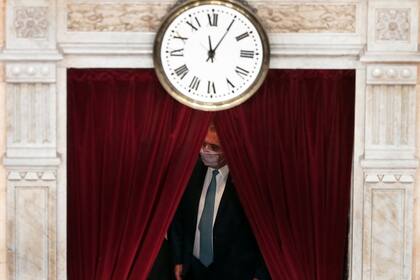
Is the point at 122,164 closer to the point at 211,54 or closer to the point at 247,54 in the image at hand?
the point at 211,54

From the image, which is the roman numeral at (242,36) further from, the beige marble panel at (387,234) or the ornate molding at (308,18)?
the beige marble panel at (387,234)

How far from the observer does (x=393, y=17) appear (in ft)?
20.9

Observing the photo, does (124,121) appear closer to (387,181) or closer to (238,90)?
(238,90)

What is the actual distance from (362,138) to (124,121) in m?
1.18

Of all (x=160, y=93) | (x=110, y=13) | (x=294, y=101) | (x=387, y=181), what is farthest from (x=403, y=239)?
(x=110, y=13)

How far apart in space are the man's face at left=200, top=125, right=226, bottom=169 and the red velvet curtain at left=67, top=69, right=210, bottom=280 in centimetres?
36

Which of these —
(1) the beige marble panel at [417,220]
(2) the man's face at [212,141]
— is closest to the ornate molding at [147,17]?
(1) the beige marble panel at [417,220]

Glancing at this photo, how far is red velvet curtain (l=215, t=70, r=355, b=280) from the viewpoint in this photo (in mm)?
6488

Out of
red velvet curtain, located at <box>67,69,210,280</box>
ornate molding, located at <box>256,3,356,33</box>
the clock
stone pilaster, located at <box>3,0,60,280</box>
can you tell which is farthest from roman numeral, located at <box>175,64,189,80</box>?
stone pilaster, located at <box>3,0,60,280</box>

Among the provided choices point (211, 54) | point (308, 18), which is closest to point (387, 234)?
point (308, 18)

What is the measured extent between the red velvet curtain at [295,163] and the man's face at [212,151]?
13.4 inches

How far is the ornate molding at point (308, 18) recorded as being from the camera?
6395mm

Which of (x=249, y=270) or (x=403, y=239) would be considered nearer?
(x=403, y=239)

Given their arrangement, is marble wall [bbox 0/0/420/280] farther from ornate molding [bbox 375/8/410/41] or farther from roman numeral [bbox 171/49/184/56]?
roman numeral [bbox 171/49/184/56]
